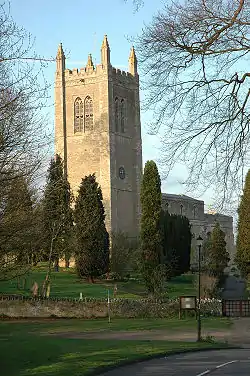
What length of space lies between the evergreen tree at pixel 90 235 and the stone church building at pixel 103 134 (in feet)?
67.2

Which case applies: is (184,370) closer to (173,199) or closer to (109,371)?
(109,371)

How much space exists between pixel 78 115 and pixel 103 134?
14.4ft

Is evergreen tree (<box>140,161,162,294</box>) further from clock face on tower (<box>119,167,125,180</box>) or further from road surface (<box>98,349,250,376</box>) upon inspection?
road surface (<box>98,349,250,376</box>)

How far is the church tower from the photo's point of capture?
80.9 metres

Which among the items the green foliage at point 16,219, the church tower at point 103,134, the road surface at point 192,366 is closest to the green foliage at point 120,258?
the church tower at point 103,134

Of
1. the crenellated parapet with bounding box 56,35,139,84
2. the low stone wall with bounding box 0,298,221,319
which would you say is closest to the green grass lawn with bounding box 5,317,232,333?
the low stone wall with bounding box 0,298,221,319

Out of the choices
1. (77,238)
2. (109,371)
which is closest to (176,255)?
(77,238)

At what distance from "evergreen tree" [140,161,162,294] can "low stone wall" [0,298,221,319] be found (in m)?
7.56

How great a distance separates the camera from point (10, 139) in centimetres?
1565

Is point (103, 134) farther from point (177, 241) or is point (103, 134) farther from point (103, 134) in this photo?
point (177, 241)

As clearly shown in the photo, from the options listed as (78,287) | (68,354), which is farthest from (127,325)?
(78,287)

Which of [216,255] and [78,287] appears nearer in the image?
[78,287]

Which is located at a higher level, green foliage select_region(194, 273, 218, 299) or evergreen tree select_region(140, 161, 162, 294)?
evergreen tree select_region(140, 161, 162, 294)

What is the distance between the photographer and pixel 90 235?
5716cm
